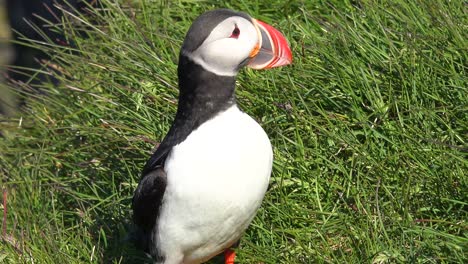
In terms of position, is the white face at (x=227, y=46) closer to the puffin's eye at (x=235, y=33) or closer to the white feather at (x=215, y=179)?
the puffin's eye at (x=235, y=33)

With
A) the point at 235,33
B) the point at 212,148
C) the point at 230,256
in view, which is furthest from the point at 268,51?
the point at 230,256

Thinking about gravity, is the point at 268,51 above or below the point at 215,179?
above

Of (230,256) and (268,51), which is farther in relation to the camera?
(230,256)

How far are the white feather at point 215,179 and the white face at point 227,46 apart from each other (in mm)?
181

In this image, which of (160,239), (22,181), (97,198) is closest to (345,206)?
(160,239)

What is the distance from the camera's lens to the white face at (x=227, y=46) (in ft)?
12.2

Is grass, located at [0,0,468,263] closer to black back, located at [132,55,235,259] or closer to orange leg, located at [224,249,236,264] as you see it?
orange leg, located at [224,249,236,264]

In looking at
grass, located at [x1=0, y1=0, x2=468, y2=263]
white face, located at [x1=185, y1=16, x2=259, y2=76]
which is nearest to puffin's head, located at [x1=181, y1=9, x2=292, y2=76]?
→ white face, located at [x1=185, y1=16, x2=259, y2=76]

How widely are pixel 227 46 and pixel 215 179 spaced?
0.52 m

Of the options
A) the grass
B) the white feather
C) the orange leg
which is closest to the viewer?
the white feather

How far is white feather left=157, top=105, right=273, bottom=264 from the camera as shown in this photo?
144 inches

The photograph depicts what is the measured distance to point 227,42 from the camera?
146 inches

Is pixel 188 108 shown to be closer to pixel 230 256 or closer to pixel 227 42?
pixel 227 42

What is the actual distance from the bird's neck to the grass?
26.2 inches
